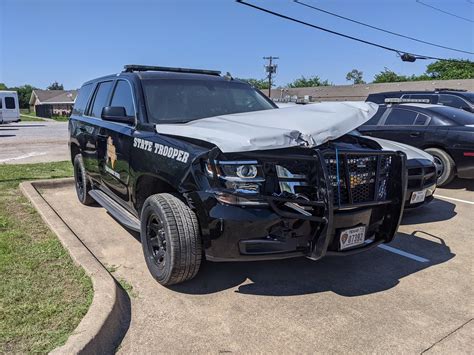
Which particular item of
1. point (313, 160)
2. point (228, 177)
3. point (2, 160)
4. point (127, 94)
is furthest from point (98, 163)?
point (2, 160)

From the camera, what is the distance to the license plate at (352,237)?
3400 mm

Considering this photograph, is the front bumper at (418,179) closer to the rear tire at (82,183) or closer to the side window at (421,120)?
the side window at (421,120)

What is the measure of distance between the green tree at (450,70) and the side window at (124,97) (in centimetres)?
5548

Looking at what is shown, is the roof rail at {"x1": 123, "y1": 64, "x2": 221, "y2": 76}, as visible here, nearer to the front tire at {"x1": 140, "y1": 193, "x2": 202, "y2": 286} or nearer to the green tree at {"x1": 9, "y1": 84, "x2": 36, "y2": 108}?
the front tire at {"x1": 140, "y1": 193, "x2": 202, "y2": 286}

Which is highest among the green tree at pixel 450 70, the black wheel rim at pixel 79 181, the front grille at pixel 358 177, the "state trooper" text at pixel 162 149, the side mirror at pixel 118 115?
the green tree at pixel 450 70

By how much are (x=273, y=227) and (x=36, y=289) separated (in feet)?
6.35

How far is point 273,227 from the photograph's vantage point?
10.5 feet

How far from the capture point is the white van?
31203mm

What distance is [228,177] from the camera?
3.20 m

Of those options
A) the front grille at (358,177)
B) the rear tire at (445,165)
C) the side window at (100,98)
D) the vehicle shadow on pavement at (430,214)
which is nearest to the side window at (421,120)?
the rear tire at (445,165)

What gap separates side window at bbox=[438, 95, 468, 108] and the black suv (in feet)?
36.1

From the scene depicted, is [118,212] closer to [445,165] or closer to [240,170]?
[240,170]

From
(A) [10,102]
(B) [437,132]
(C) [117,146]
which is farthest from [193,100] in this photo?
(A) [10,102]

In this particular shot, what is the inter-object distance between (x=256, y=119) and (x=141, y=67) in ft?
6.34
